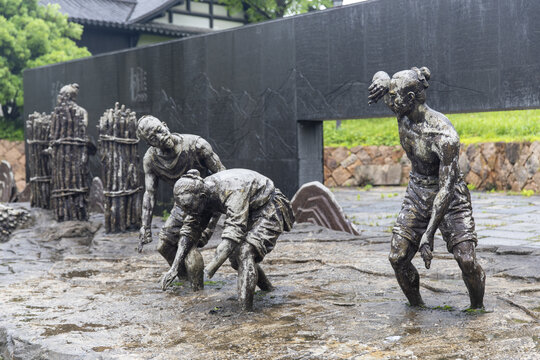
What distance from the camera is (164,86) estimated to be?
45.6 feet

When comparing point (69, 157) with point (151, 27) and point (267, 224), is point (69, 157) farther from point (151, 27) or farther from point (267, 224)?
point (151, 27)

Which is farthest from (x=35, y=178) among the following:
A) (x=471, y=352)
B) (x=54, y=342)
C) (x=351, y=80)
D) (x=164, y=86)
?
(x=471, y=352)

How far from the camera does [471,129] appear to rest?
64.0 feet

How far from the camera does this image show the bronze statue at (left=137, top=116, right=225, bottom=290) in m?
6.87

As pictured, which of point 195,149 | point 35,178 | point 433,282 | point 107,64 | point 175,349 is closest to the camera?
point 175,349

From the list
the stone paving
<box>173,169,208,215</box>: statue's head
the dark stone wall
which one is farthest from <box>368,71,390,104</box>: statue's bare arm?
the stone paving

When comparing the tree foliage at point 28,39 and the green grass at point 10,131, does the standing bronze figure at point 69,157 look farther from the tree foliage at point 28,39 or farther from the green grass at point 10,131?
the green grass at point 10,131

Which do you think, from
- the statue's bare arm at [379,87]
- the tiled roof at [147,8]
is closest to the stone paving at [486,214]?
the statue's bare arm at [379,87]

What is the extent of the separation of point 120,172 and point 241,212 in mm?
5914

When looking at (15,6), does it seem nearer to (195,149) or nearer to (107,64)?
(107,64)

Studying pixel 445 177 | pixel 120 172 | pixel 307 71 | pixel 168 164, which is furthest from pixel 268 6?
pixel 445 177

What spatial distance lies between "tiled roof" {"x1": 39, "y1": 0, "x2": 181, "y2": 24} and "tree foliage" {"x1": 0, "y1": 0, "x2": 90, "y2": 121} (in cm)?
88

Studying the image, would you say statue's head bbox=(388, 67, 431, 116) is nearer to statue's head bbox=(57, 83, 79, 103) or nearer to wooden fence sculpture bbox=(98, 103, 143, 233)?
wooden fence sculpture bbox=(98, 103, 143, 233)

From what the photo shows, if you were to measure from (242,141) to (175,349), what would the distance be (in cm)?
781
